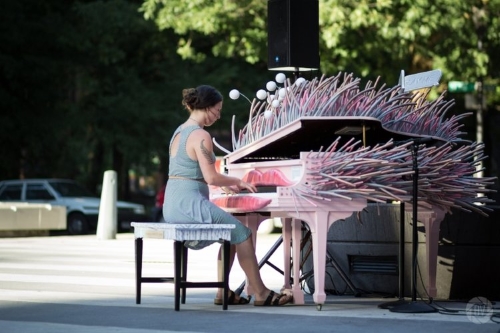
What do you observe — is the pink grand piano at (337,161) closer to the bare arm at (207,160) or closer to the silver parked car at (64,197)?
the bare arm at (207,160)

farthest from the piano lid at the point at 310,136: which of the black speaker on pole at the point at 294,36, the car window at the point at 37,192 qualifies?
the car window at the point at 37,192

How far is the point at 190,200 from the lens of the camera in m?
8.80

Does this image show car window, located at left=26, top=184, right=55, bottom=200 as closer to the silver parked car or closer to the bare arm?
the silver parked car

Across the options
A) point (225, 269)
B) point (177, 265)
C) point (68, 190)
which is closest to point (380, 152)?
point (225, 269)

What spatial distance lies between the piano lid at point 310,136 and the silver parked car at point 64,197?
1881 centimetres

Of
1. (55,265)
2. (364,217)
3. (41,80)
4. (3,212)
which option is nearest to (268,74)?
(41,80)

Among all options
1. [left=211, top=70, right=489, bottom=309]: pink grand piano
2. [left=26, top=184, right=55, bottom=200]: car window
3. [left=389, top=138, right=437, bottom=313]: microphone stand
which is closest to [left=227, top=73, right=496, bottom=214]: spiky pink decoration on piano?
[left=211, top=70, right=489, bottom=309]: pink grand piano

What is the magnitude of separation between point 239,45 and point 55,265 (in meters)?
13.4

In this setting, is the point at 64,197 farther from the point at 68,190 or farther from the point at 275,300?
the point at 275,300

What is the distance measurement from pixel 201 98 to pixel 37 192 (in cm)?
2042

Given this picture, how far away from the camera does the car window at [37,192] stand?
1130 inches

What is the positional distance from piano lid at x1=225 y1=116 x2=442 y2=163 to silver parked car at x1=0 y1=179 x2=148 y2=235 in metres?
18.8

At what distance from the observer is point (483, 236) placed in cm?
950

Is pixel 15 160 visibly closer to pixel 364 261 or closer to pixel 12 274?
pixel 12 274
